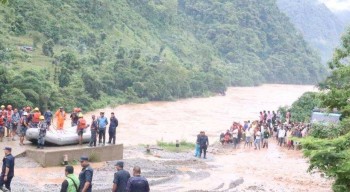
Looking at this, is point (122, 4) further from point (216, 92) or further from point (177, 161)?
point (177, 161)

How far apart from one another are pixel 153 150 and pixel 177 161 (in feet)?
10.5

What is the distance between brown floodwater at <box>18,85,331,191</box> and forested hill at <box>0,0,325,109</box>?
3145mm

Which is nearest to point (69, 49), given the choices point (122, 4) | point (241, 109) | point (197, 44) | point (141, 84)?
point (141, 84)

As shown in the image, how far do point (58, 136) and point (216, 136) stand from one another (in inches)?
718

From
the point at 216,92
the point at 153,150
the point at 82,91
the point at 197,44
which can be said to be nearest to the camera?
the point at 153,150

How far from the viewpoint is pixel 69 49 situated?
189 ft

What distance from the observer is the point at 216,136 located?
34.5 m

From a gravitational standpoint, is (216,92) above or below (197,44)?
below

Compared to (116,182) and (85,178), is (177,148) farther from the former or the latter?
(85,178)

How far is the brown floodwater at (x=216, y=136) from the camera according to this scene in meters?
18.6

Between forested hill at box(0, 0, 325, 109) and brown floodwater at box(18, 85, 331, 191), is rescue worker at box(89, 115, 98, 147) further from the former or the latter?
forested hill at box(0, 0, 325, 109)

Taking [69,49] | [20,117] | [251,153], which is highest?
[69,49]

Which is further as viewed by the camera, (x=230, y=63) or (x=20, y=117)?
(x=230, y=63)

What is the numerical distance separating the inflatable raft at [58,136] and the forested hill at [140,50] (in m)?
13.6
